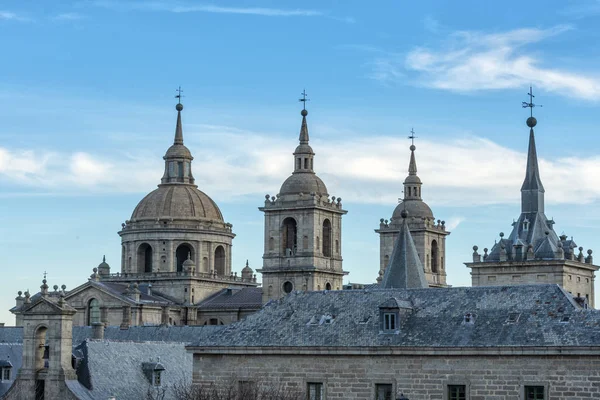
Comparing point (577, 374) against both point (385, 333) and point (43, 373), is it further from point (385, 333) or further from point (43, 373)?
point (43, 373)

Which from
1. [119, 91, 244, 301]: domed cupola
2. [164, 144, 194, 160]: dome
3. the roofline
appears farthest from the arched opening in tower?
the roofline

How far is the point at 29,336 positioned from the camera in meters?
63.9

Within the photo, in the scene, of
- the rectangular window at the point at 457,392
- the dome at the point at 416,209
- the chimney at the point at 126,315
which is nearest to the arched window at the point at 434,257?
the dome at the point at 416,209

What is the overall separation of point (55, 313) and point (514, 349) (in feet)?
68.6

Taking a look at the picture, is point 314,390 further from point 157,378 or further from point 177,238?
point 177,238

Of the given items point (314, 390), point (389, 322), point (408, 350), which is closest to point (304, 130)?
point (389, 322)

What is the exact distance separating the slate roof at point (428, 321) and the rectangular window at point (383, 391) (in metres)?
1.44

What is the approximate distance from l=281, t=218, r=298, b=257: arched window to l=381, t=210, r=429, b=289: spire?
5166cm

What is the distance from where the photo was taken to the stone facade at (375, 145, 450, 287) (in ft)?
436

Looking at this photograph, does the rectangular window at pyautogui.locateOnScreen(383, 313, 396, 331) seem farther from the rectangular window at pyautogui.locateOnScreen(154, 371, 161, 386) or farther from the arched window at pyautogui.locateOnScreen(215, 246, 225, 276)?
the arched window at pyautogui.locateOnScreen(215, 246, 225, 276)

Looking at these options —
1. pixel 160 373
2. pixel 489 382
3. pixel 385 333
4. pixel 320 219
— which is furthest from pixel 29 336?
pixel 320 219

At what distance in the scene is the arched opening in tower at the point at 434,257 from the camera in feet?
443

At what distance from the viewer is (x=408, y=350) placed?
5450 cm

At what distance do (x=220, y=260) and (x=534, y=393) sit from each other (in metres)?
86.2
